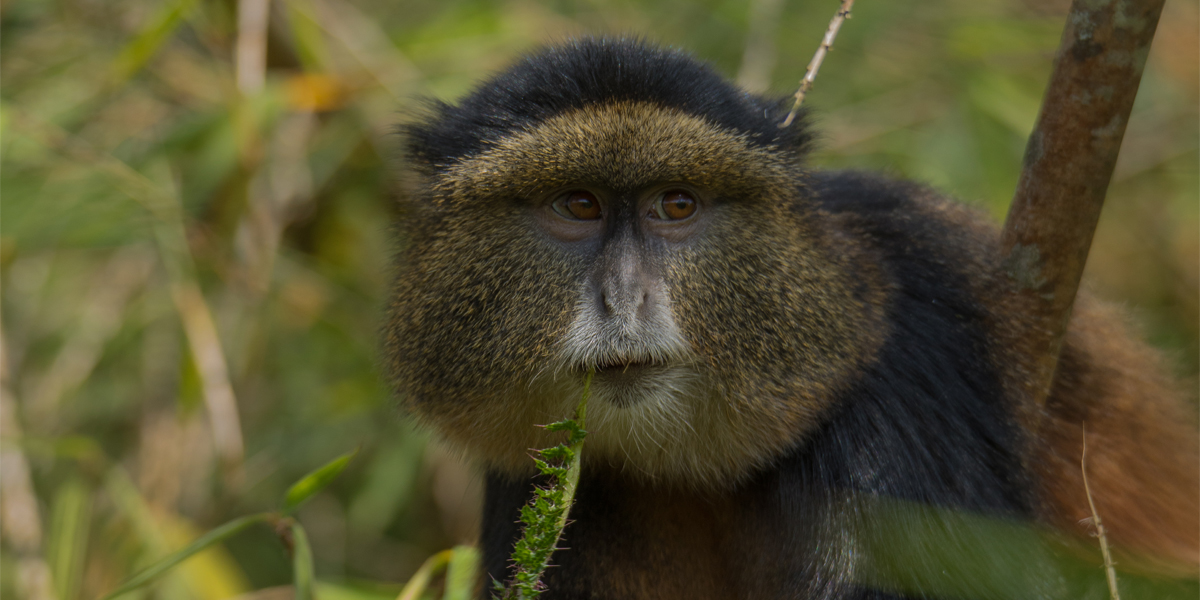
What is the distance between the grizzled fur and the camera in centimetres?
262

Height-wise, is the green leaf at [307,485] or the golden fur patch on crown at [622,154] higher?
the golden fur patch on crown at [622,154]

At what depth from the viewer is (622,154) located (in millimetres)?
2633

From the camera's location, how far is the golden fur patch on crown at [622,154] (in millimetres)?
2631

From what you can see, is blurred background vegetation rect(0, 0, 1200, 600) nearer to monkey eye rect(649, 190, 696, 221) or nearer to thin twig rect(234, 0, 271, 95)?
thin twig rect(234, 0, 271, 95)

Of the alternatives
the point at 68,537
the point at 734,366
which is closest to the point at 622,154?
the point at 734,366

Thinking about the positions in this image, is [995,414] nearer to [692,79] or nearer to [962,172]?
[692,79]

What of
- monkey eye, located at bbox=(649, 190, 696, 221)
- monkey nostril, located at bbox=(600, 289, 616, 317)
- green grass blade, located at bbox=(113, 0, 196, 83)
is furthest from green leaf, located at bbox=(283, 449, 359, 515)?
green grass blade, located at bbox=(113, 0, 196, 83)

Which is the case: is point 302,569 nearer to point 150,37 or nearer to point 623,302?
point 623,302

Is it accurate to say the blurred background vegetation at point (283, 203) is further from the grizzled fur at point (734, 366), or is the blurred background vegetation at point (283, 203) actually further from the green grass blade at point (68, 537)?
the grizzled fur at point (734, 366)

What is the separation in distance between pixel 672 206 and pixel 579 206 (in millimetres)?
233

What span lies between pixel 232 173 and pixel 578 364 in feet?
11.2

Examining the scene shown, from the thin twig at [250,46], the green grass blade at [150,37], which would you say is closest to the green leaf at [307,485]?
the green grass blade at [150,37]

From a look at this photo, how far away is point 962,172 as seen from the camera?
216 inches

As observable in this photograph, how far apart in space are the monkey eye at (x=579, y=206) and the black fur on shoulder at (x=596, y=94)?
0.71ft
